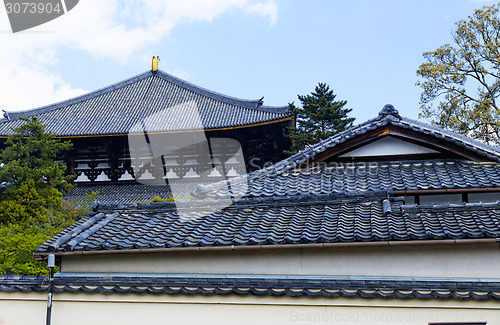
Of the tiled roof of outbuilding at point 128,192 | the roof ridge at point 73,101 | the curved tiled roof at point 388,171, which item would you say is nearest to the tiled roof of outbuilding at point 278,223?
the curved tiled roof at point 388,171

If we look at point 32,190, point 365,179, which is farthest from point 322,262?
point 32,190

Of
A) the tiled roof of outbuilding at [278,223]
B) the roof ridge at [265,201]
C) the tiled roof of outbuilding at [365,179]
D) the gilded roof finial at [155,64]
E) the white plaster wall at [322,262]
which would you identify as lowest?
the white plaster wall at [322,262]

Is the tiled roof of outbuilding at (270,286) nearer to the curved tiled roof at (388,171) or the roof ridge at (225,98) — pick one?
the curved tiled roof at (388,171)

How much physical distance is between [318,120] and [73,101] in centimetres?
1429

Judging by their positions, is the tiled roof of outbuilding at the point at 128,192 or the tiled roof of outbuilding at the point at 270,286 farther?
the tiled roof of outbuilding at the point at 128,192

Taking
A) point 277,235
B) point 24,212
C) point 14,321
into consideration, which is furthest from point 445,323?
point 24,212

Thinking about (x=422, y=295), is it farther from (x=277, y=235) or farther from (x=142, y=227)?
(x=142, y=227)

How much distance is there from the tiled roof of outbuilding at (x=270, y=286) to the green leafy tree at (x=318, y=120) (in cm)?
1775

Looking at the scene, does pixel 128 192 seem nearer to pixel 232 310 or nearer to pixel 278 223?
pixel 278 223

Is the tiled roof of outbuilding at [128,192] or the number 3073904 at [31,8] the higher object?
the number 3073904 at [31,8]

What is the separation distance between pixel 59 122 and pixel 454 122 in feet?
71.5

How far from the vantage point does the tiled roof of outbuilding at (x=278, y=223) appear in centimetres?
680

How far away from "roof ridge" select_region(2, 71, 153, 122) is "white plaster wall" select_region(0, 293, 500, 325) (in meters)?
19.4

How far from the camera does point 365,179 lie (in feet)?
30.5
